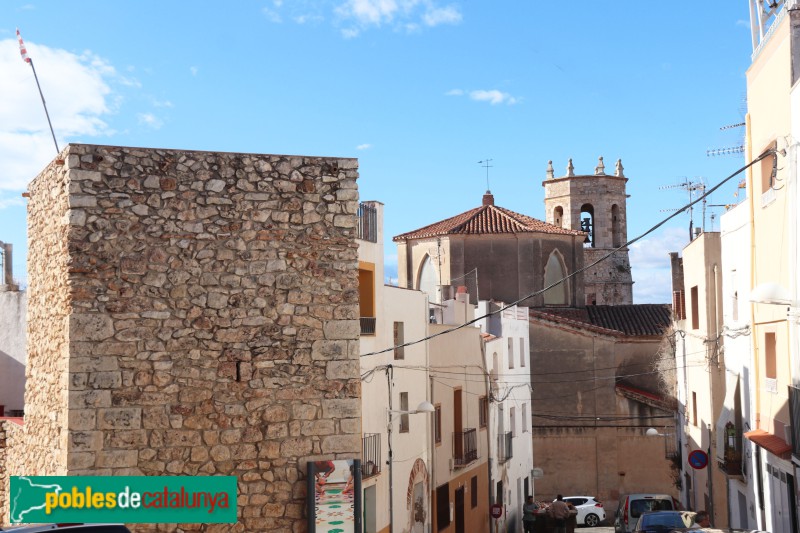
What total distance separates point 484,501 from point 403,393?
8814 millimetres

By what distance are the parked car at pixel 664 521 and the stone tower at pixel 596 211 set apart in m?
37.4

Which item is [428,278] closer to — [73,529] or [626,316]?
[626,316]

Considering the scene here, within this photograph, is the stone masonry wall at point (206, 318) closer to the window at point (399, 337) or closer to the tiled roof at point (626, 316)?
the window at point (399, 337)

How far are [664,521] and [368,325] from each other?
6.30 m

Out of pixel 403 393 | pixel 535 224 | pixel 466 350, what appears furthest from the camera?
pixel 535 224

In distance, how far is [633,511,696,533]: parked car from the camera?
54.5 ft

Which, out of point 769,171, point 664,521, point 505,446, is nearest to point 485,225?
point 505,446

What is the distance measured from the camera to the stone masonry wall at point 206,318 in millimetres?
10266

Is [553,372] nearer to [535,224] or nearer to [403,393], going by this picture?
[535,224]

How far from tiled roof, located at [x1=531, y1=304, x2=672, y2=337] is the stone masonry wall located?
96.8ft

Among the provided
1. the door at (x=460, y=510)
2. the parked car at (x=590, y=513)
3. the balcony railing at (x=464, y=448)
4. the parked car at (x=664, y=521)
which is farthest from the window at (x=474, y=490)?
the parked car at (x=664, y=521)

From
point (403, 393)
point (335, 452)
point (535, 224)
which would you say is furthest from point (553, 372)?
point (335, 452)

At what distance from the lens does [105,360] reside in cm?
1027

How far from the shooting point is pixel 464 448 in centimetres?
2591
